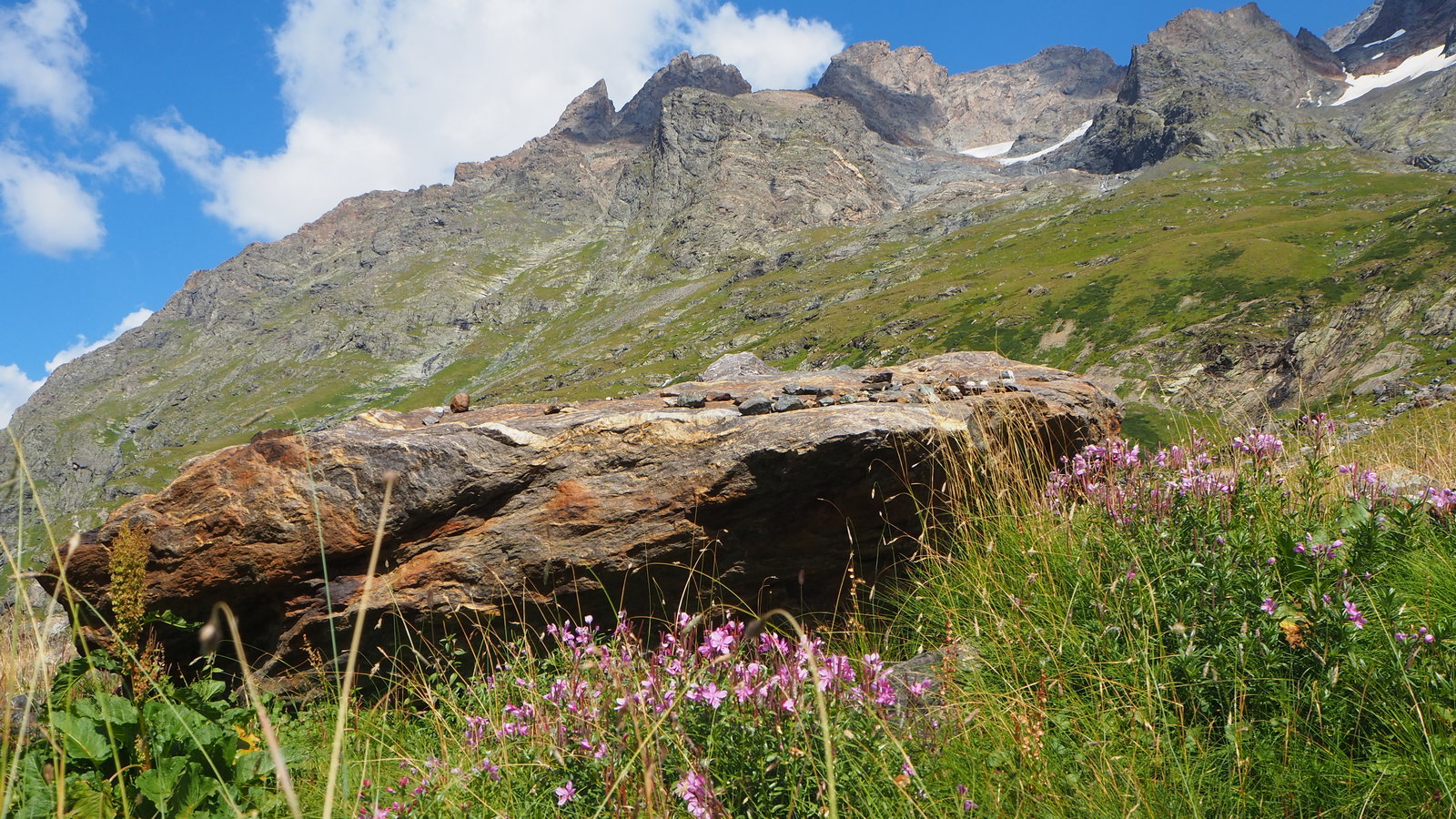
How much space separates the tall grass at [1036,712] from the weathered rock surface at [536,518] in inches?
70.8

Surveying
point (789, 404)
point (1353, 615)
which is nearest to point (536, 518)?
point (789, 404)

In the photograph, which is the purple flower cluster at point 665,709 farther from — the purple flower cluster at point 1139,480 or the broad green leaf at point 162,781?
the purple flower cluster at point 1139,480

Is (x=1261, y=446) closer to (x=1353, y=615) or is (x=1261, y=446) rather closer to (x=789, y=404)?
(x=1353, y=615)

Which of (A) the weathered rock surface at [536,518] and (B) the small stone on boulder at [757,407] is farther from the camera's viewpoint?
(B) the small stone on boulder at [757,407]

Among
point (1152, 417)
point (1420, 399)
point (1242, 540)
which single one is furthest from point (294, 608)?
point (1152, 417)

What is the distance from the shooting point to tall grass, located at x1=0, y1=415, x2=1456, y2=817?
2.90 meters

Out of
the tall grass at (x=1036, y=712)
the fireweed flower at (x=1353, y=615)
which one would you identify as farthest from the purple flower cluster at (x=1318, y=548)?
the fireweed flower at (x=1353, y=615)

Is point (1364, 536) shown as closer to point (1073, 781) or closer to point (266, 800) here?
point (1073, 781)

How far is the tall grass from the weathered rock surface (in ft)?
5.90

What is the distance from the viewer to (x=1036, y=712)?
11.4 ft

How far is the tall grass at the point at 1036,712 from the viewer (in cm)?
290

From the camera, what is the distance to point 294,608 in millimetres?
6879

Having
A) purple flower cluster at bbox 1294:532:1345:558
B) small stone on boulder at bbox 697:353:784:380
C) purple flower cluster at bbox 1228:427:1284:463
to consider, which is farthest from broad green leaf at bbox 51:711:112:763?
small stone on boulder at bbox 697:353:784:380

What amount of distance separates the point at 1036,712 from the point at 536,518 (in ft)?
15.5
